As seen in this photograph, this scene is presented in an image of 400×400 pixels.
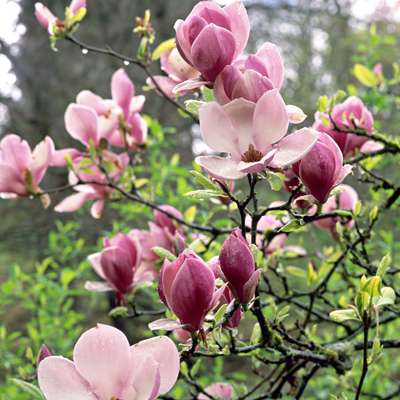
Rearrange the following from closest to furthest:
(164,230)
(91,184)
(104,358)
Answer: (104,358), (164,230), (91,184)

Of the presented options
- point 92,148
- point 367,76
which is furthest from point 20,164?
point 367,76

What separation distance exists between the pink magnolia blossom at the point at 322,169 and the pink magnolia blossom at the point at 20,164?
46 centimetres

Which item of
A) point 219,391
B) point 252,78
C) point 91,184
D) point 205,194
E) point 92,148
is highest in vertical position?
point 252,78

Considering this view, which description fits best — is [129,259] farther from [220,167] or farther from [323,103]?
[323,103]

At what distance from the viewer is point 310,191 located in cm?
37

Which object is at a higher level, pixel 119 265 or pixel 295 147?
pixel 295 147

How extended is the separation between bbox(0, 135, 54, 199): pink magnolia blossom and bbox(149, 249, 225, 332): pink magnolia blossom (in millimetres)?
421

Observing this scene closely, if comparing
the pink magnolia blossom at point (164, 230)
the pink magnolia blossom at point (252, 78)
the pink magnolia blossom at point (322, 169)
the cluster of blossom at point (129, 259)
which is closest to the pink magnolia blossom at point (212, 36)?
the pink magnolia blossom at point (252, 78)

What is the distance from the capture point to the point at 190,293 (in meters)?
0.33

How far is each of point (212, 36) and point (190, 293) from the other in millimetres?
229

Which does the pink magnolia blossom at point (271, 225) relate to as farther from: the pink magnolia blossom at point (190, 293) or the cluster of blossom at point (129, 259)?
the pink magnolia blossom at point (190, 293)

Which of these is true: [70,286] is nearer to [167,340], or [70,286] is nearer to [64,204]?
[64,204]

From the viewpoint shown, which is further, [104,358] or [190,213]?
[190,213]

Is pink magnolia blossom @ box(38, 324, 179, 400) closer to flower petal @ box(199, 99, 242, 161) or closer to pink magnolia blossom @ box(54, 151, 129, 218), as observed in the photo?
flower petal @ box(199, 99, 242, 161)
